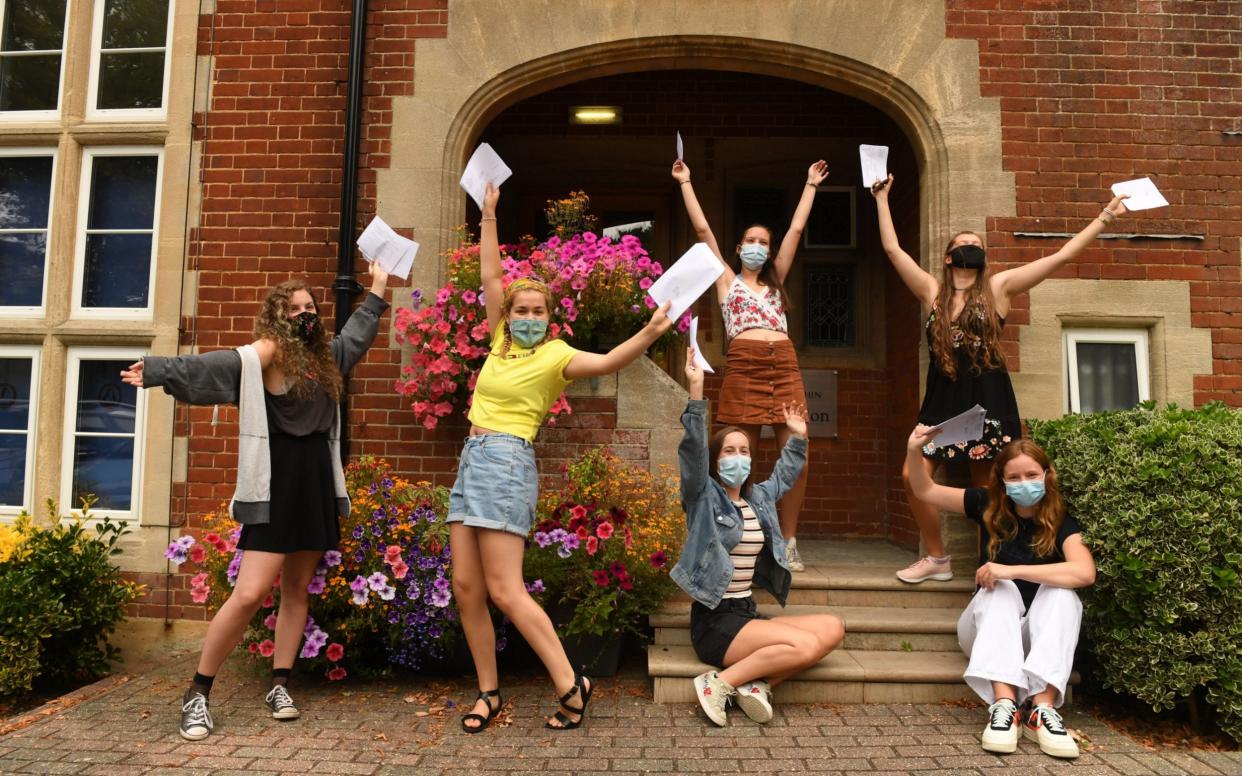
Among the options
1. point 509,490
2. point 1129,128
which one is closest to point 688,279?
point 509,490

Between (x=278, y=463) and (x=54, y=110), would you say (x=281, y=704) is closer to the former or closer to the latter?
(x=278, y=463)

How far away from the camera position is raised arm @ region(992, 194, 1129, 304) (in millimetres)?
4348

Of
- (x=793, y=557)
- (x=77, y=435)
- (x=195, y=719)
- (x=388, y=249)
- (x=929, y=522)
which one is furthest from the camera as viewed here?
(x=77, y=435)

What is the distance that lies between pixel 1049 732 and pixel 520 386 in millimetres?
2648

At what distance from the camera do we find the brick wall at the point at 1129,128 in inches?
199

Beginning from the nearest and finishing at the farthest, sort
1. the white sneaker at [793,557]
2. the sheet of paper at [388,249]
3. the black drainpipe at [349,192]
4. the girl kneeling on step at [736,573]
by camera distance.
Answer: the girl kneeling on step at [736,573] < the sheet of paper at [388,249] < the white sneaker at [793,557] < the black drainpipe at [349,192]

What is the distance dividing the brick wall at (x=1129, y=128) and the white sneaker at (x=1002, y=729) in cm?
236

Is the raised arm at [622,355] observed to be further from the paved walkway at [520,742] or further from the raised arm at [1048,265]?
the raised arm at [1048,265]

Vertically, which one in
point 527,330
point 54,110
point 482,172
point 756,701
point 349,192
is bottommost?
point 756,701

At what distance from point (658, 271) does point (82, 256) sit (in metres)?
3.90

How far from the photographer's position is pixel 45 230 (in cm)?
540

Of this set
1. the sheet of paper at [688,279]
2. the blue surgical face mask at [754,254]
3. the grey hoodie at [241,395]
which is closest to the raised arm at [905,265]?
the blue surgical face mask at [754,254]

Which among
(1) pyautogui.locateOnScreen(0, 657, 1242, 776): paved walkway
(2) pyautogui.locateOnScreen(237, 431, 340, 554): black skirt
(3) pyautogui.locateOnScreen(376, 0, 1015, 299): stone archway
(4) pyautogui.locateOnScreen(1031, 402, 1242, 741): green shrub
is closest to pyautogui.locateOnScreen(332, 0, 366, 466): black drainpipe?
(3) pyautogui.locateOnScreen(376, 0, 1015, 299): stone archway

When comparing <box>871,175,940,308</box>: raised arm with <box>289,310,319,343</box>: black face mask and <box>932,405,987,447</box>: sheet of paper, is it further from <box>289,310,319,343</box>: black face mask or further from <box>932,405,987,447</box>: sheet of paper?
<box>289,310,319,343</box>: black face mask
